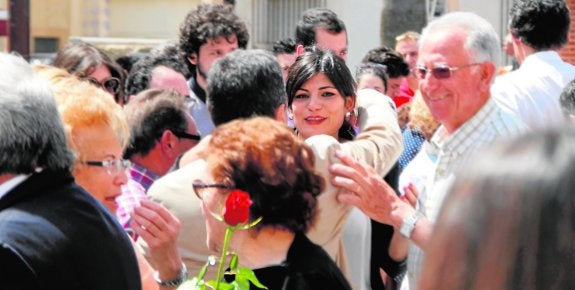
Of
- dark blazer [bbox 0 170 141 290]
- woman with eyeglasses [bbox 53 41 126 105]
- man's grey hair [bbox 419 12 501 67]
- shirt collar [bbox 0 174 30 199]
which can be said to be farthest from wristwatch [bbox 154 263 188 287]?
woman with eyeglasses [bbox 53 41 126 105]

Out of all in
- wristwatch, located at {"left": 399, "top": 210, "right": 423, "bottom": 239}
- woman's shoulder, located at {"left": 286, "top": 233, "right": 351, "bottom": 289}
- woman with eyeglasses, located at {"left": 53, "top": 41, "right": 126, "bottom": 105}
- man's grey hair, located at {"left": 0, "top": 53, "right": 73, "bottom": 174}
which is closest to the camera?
man's grey hair, located at {"left": 0, "top": 53, "right": 73, "bottom": 174}

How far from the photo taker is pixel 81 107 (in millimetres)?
3742

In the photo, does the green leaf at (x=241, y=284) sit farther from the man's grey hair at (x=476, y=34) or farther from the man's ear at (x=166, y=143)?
the man's ear at (x=166, y=143)

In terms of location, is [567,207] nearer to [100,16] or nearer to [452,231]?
[452,231]

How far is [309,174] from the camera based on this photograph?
128 inches

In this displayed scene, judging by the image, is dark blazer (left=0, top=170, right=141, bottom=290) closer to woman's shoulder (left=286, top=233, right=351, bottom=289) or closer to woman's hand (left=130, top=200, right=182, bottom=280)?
woman's shoulder (left=286, top=233, right=351, bottom=289)

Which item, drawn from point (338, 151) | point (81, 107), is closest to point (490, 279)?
point (338, 151)

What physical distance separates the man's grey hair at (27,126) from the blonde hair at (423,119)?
203 cm

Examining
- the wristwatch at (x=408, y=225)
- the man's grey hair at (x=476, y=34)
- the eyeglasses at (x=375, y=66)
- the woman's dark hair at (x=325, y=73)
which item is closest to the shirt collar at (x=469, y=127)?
the man's grey hair at (x=476, y=34)

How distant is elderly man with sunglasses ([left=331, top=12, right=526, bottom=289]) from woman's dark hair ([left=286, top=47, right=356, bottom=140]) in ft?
1.72

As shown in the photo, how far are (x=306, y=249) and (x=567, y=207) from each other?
1968 millimetres

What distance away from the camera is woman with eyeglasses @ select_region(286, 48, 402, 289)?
374 centimetres

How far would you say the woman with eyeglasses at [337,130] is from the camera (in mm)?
3745

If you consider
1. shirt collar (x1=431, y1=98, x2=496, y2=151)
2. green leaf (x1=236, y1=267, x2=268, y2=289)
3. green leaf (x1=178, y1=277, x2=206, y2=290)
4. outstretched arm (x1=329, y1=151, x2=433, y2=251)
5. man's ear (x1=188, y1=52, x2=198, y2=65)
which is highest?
man's ear (x1=188, y1=52, x2=198, y2=65)
